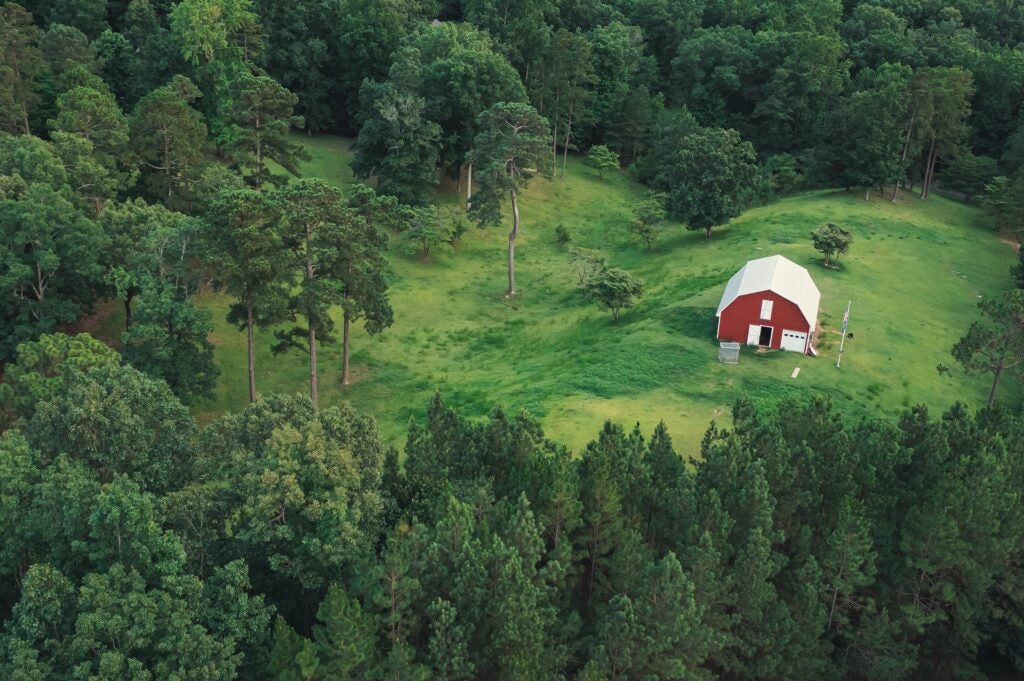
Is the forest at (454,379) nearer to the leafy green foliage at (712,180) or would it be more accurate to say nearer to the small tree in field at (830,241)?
the leafy green foliage at (712,180)

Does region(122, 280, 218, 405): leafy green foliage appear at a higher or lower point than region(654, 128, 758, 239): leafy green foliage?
lower

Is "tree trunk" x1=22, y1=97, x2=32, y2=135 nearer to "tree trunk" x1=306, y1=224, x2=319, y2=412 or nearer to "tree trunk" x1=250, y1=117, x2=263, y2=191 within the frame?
"tree trunk" x1=250, y1=117, x2=263, y2=191

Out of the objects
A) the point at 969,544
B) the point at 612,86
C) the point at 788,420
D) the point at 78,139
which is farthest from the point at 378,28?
the point at 969,544

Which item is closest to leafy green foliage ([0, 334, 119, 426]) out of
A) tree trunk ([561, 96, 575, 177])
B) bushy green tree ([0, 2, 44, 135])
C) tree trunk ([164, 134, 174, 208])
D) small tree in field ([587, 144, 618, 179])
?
tree trunk ([164, 134, 174, 208])

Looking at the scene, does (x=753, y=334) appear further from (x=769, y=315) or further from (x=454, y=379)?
(x=454, y=379)

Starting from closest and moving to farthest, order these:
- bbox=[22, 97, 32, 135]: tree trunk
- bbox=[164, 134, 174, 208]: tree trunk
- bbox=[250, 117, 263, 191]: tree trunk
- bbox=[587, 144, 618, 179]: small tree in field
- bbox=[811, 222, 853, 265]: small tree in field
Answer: bbox=[811, 222, 853, 265]: small tree in field → bbox=[164, 134, 174, 208]: tree trunk → bbox=[250, 117, 263, 191]: tree trunk → bbox=[22, 97, 32, 135]: tree trunk → bbox=[587, 144, 618, 179]: small tree in field

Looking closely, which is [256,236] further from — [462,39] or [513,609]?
[462,39]

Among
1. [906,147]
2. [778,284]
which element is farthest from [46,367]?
[906,147]
